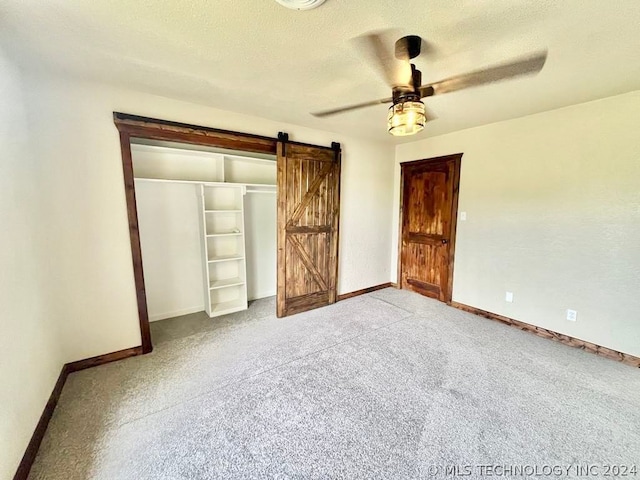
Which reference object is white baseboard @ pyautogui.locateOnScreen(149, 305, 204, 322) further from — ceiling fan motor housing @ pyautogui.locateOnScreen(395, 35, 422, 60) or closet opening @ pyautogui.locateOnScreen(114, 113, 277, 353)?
ceiling fan motor housing @ pyautogui.locateOnScreen(395, 35, 422, 60)

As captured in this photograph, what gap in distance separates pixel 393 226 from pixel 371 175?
1.06 meters

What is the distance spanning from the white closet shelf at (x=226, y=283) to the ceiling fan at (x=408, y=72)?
2.86 m

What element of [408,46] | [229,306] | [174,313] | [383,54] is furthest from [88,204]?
[408,46]

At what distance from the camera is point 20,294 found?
1.69 m

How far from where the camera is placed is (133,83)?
2250 millimetres

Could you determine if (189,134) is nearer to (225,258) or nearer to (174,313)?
(225,258)

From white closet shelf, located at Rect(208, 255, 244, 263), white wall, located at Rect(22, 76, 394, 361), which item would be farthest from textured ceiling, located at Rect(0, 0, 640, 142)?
white closet shelf, located at Rect(208, 255, 244, 263)

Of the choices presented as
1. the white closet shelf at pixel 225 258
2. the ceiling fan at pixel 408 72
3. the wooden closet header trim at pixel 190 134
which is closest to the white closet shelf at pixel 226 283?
the white closet shelf at pixel 225 258

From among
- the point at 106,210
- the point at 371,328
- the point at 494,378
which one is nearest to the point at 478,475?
the point at 494,378

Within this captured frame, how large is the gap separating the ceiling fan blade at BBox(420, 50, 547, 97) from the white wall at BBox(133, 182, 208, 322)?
292 centimetres

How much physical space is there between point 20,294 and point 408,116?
9.23 feet

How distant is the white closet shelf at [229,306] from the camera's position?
11.7 ft

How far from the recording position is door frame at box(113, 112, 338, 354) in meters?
2.36

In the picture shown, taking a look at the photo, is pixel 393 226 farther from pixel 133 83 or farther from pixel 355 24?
pixel 133 83
